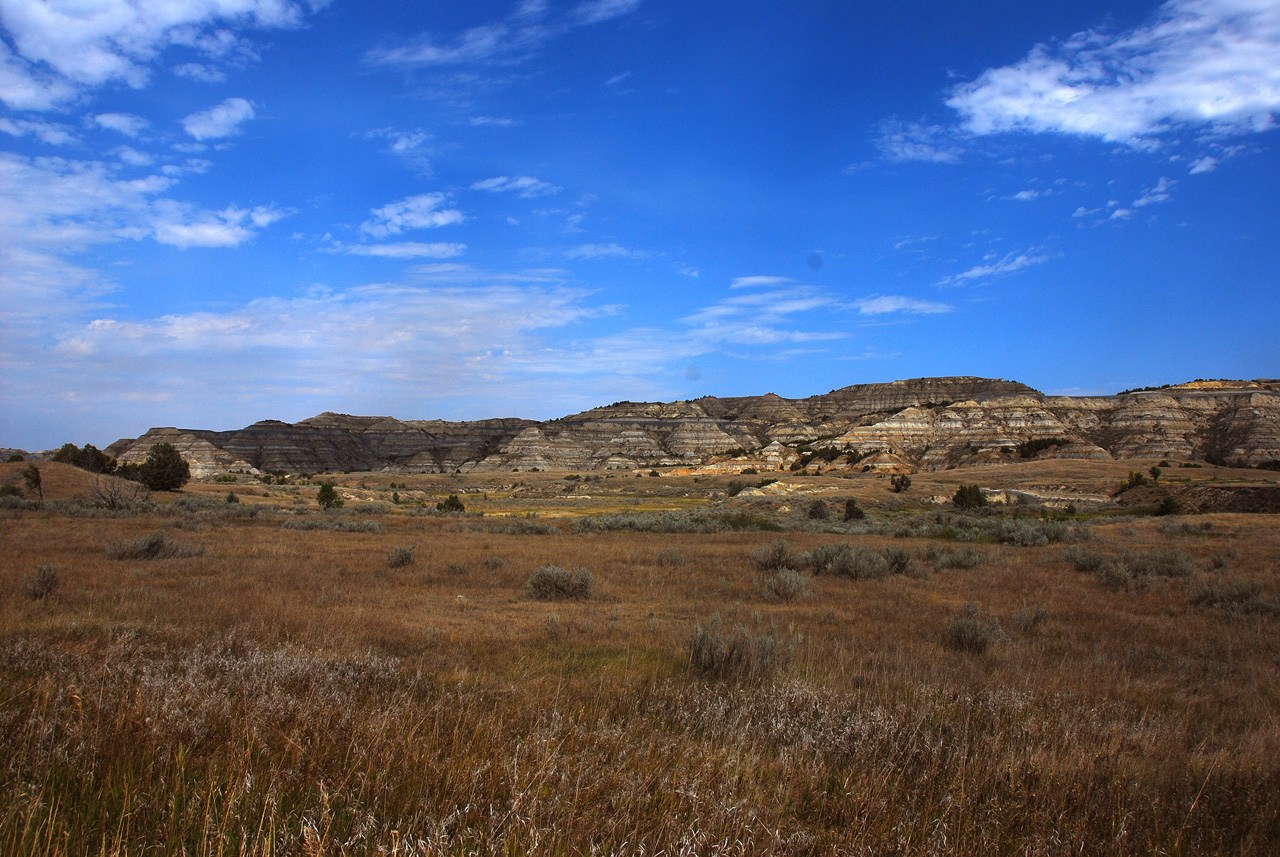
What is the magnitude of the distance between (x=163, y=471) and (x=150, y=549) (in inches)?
1407

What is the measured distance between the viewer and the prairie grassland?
2.48 metres

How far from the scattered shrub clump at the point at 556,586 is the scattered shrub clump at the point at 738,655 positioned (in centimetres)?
478

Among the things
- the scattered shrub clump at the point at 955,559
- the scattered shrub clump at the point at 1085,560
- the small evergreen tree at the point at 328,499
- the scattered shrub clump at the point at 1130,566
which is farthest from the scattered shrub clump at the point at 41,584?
the small evergreen tree at the point at 328,499

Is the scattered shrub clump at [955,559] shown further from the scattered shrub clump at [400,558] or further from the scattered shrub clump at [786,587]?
the scattered shrub clump at [400,558]

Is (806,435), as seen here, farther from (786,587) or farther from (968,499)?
(786,587)

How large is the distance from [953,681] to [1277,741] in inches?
80.4

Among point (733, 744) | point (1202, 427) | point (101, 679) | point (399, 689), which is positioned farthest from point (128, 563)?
point (1202, 427)

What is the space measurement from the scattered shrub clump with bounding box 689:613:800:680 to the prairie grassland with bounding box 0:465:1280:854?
8cm

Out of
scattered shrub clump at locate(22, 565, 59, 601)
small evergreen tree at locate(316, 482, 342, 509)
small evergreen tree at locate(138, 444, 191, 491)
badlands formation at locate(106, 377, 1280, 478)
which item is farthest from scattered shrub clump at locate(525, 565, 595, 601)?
badlands formation at locate(106, 377, 1280, 478)

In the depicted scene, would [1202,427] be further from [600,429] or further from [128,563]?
[128,563]

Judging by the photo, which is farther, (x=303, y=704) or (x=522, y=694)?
(x=522, y=694)

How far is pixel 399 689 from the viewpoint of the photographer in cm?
434

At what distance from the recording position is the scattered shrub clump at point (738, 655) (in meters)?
5.61

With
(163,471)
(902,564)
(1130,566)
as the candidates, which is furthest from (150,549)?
(163,471)
